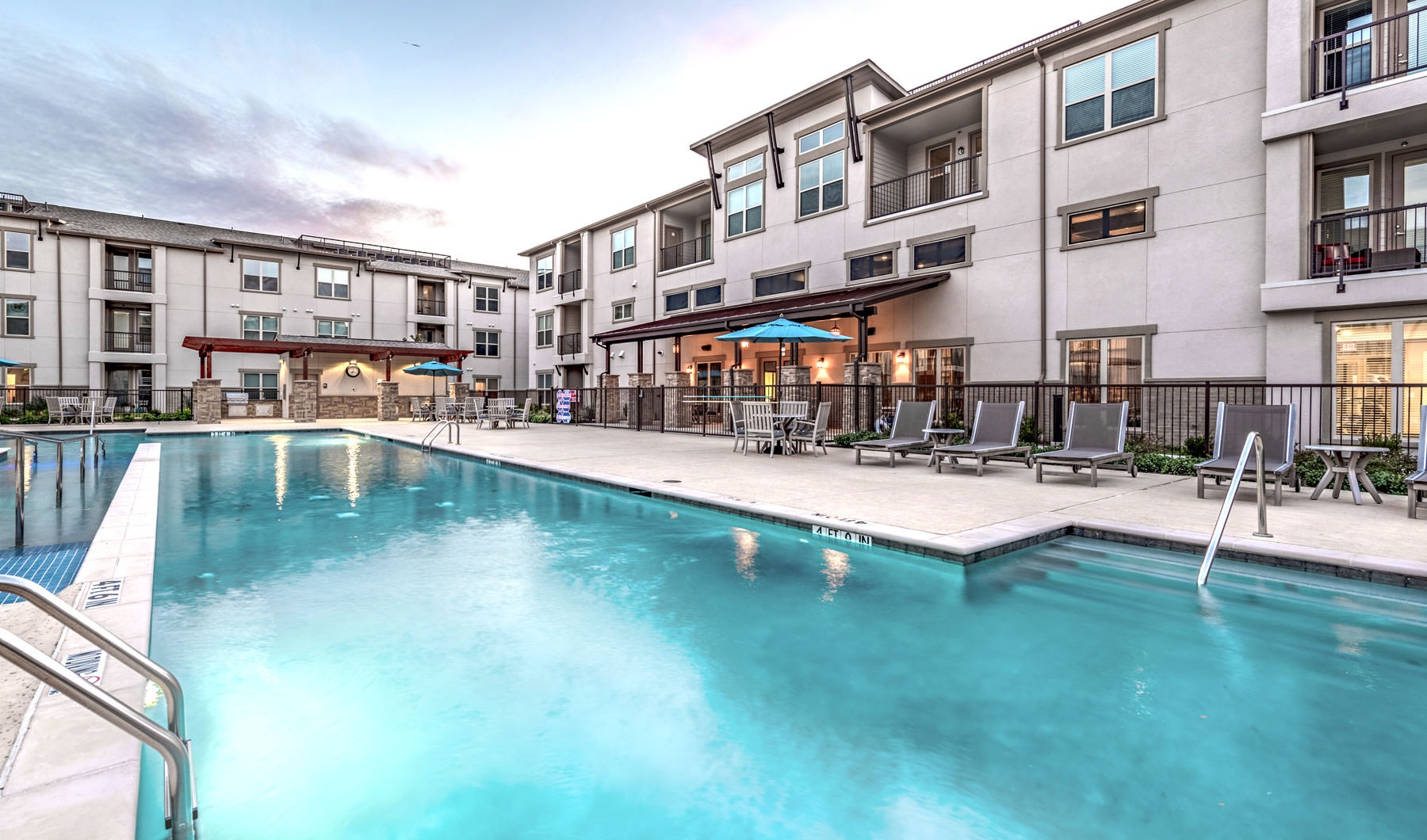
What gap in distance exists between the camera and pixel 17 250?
26688 mm

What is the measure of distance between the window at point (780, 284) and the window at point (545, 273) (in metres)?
14.5

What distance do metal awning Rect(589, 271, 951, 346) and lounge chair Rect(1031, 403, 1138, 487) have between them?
248 inches

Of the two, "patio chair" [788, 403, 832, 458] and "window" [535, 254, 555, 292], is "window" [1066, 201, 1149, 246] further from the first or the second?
"window" [535, 254, 555, 292]

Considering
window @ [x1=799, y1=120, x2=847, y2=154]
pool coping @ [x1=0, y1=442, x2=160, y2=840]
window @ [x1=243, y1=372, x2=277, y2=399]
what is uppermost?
window @ [x1=799, y1=120, x2=847, y2=154]

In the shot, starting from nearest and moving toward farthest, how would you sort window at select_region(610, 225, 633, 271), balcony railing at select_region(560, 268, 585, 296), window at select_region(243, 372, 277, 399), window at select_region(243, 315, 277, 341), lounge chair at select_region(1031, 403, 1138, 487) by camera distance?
lounge chair at select_region(1031, 403, 1138, 487) < window at select_region(610, 225, 633, 271) < balcony railing at select_region(560, 268, 585, 296) < window at select_region(243, 372, 277, 399) < window at select_region(243, 315, 277, 341)

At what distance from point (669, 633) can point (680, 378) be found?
16.8m

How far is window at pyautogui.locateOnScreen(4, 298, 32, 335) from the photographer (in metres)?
26.6

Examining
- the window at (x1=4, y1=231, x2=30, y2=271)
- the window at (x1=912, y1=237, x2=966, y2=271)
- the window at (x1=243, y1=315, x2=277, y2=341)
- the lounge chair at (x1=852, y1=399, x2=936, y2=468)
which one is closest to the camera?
the lounge chair at (x1=852, y1=399, x2=936, y2=468)

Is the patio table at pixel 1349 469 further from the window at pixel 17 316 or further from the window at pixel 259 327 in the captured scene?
the window at pixel 17 316

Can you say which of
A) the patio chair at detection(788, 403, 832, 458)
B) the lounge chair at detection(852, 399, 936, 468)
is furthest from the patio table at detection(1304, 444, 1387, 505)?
the patio chair at detection(788, 403, 832, 458)

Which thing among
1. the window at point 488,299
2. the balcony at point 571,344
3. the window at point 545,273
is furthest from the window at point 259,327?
the balcony at point 571,344

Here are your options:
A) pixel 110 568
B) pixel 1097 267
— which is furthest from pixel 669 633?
pixel 1097 267

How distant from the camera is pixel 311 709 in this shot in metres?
3.05

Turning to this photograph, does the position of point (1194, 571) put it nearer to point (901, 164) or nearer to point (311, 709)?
point (311, 709)
